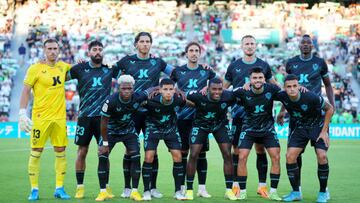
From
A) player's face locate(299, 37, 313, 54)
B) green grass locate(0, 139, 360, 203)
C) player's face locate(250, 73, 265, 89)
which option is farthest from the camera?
green grass locate(0, 139, 360, 203)

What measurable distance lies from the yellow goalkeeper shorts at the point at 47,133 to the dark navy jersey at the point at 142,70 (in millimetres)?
1389

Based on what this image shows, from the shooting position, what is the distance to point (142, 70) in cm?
1295

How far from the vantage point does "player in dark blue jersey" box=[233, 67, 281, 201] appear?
494 inches

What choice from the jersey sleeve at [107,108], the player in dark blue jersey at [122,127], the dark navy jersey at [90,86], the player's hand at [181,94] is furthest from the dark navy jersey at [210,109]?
the dark navy jersey at [90,86]

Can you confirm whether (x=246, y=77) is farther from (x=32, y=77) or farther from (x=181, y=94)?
(x=32, y=77)

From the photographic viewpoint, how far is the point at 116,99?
40.6 feet

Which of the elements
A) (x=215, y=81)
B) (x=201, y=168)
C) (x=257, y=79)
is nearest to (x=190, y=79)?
(x=215, y=81)

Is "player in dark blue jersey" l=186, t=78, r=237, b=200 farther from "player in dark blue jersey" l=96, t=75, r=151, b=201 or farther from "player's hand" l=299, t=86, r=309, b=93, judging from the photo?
"player's hand" l=299, t=86, r=309, b=93

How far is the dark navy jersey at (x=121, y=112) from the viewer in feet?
40.4

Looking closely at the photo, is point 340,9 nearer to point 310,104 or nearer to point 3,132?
point 3,132

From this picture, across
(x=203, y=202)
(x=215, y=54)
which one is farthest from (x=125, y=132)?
(x=215, y=54)

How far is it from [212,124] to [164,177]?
12.6 ft

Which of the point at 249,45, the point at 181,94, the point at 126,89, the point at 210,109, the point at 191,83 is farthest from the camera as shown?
the point at 191,83

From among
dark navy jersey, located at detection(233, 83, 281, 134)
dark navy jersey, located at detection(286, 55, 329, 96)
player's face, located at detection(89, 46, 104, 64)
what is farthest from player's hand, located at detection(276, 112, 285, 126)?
player's face, located at detection(89, 46, 104, 64)
